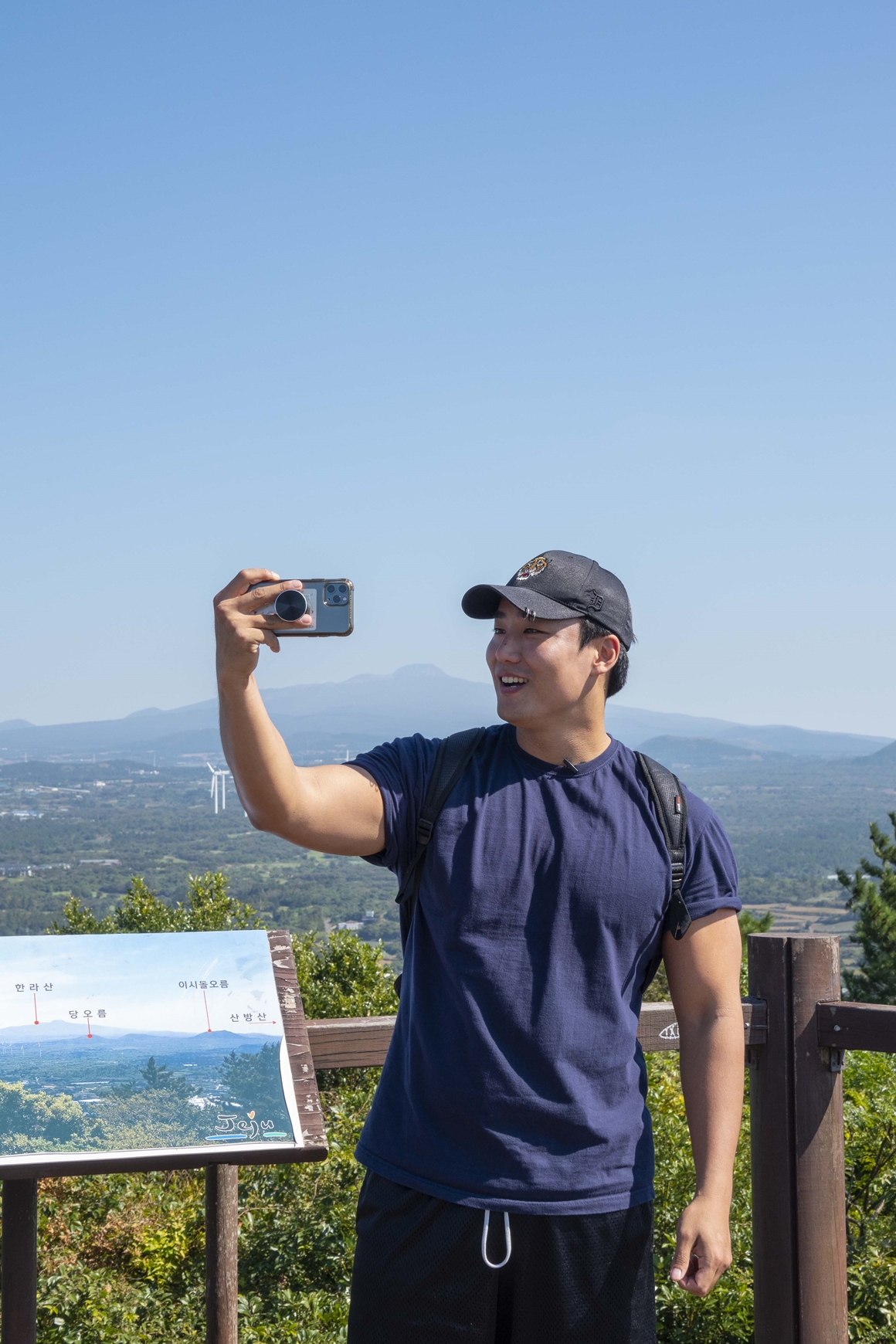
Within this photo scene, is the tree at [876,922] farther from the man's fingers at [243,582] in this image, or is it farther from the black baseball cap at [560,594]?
the man's fingers at [243,582]

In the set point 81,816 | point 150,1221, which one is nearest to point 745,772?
point 81,816

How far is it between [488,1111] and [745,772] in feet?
656

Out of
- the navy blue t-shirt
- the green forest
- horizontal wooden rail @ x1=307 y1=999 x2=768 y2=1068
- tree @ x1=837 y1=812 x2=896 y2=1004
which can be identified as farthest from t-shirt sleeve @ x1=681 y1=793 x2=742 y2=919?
tree @ x1=837 y1=812 x2=896 y2=1004

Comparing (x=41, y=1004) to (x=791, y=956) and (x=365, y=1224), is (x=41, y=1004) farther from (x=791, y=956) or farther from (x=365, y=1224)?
(x=791, y=956)

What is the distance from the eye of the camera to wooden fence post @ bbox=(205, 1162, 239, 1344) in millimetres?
2471

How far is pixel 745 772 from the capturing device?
7667 inches

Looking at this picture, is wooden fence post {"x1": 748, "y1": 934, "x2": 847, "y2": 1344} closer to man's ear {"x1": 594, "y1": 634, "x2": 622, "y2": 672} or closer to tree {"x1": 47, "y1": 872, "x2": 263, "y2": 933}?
man's ear {"x1": 594, "y1": 634, "x2": 622, "y2": 672}

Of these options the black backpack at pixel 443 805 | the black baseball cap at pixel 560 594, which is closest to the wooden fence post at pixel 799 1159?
the black backpack at pixel 443 805

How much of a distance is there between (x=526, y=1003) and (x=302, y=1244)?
259cm

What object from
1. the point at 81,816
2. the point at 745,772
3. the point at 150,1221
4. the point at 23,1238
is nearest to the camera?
the point at 23,1238

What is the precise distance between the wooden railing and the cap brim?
1.12 meters

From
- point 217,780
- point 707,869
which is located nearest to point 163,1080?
point 707,869

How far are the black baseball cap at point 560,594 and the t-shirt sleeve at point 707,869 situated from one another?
0.38 m

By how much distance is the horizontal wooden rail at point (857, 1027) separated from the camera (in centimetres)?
268
